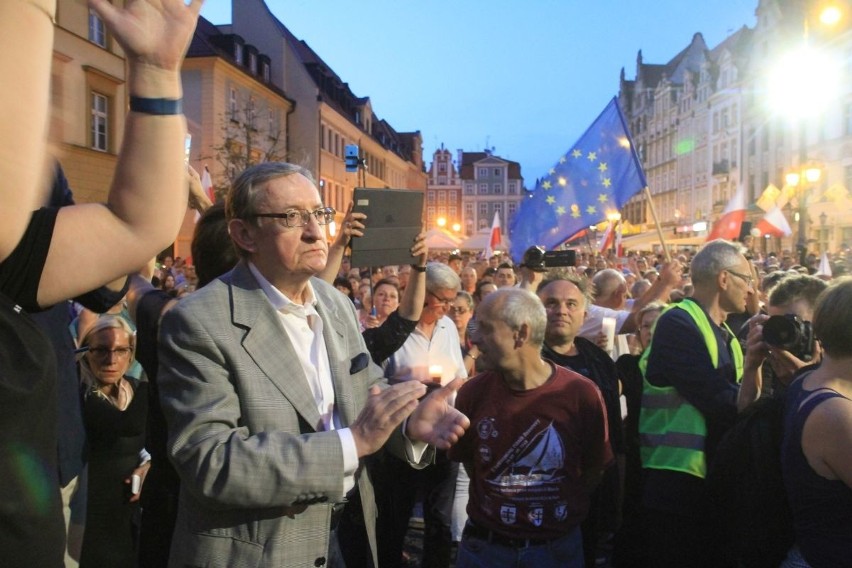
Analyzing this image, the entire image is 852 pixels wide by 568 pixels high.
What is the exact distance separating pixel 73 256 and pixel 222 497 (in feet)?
2.66

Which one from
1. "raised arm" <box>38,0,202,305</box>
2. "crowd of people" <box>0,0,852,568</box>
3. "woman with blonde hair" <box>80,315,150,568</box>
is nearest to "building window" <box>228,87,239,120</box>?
"crowd of people" <box>0,0,852,568</box>

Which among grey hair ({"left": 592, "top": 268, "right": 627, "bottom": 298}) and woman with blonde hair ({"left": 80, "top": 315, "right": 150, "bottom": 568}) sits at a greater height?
grey hair ({"left": 592, "top": 268, "right": 627, "bottom": 298})

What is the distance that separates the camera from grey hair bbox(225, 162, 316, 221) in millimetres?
2242

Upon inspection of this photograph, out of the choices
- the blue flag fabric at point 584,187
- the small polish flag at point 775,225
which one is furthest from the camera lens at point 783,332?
A: the small polish flag at point 775,225

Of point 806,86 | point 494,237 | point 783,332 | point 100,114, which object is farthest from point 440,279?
point 806,86

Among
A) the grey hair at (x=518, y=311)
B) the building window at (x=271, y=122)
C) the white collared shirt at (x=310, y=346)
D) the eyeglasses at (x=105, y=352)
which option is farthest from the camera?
the building window at (x=271, y=122)

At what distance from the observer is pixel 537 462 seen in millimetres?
3268

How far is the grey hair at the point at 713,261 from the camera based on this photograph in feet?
13.4

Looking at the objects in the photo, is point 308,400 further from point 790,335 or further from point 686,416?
point 686,416

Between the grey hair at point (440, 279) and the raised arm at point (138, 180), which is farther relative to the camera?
the grey hair at point (440, 279)

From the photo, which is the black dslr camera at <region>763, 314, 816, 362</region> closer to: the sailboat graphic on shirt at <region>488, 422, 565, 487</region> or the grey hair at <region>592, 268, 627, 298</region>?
the sailboat graphic on shirt at <region>488, 422, 565, 487</region>

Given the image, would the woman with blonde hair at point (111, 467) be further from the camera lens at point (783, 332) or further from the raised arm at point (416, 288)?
the camera lens at point (783, 332)

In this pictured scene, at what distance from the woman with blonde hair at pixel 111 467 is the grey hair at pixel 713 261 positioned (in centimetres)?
311

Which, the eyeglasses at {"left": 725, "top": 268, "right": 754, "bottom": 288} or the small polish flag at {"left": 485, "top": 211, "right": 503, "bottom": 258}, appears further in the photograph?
the small polish flag at {"left": 485, "top": 211, "right": 503, "bottom": 258}
